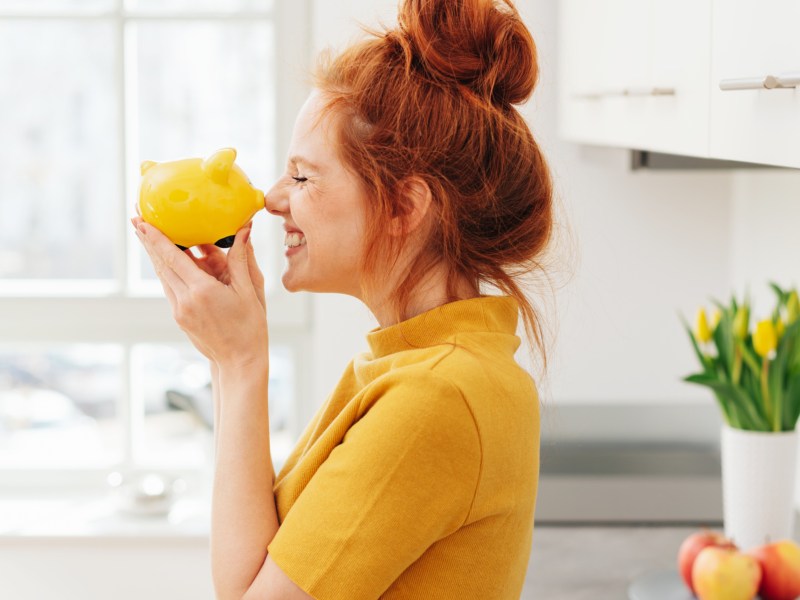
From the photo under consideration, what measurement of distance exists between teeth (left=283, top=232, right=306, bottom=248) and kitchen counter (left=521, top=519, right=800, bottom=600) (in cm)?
87

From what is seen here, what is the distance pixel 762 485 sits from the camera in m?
1.68

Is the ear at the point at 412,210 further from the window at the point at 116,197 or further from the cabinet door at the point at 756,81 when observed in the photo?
the window at the point at 116,197

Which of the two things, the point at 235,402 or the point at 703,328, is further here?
the point at 703,328

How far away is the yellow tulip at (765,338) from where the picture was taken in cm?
165

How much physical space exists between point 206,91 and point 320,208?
1651mm

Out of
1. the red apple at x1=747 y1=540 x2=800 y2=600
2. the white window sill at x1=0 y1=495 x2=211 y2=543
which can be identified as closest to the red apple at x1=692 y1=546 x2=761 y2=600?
the red apple at x1=747 y1=540 x2=800 y2=600

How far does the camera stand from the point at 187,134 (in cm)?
255

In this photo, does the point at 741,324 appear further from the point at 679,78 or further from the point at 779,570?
the point at 679,78

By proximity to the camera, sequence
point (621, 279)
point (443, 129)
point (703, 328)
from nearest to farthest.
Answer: point (443, 129)
point (703, 328)
point (621, 279)

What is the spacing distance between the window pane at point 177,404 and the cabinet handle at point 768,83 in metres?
1.80

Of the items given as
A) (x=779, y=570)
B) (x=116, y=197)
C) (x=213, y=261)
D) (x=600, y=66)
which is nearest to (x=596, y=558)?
(x=779, y=570)

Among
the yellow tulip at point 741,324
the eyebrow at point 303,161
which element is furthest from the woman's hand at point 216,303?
the yellow tulip at point 741,324

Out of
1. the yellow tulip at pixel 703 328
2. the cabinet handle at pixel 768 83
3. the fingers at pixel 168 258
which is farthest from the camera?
the yellow tulip at pixel 703 328

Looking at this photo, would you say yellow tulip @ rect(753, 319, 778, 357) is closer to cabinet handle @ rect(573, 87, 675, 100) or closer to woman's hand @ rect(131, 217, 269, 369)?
cabinet handle @ rect(573, 87, 675, 100)
